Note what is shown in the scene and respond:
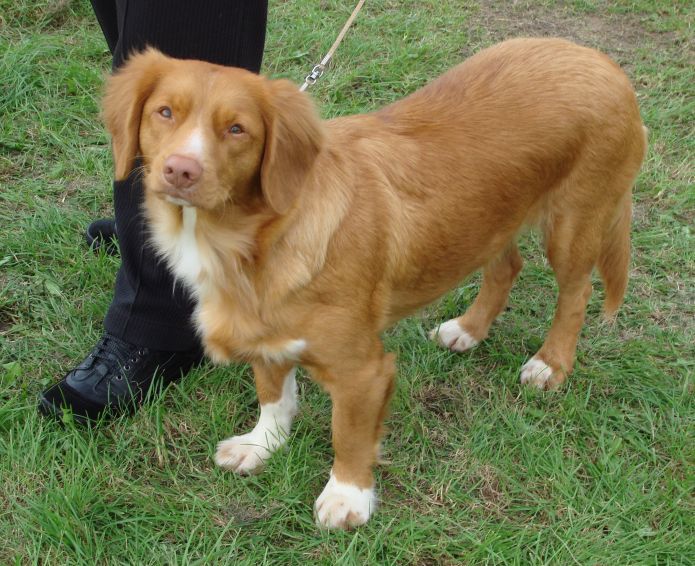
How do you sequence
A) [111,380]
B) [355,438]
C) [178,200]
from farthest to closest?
[111,380], [355,438], [178,200]

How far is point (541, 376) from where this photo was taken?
3.17 metres

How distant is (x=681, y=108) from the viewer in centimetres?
477

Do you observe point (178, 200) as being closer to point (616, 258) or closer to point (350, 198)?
point (350, 198)

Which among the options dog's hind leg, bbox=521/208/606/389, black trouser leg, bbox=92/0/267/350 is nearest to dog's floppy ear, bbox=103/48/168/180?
black trouser leg, bbox=92/0/267/350

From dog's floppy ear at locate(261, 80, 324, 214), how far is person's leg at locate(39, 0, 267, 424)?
52 cm

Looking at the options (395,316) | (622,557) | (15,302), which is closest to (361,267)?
(395,316)

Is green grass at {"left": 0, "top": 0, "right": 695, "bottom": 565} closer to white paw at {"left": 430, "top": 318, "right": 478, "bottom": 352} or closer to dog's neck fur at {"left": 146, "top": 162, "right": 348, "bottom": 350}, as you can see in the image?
white paw at {"left": 430, "top": 318, "right": 478, "bottom": 352}

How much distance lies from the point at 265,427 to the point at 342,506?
1.45 ft

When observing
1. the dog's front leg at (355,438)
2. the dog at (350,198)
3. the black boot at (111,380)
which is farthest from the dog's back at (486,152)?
the black boot at (111,380)

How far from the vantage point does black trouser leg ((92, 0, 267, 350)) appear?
248 cm

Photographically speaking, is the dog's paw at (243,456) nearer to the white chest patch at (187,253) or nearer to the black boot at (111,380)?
the black boot at (111,380)

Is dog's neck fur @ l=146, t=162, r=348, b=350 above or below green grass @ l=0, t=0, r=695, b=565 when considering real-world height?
above

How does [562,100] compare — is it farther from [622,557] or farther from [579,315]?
[622,557]

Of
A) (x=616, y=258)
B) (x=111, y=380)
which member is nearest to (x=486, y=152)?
(x=616, y=258)
